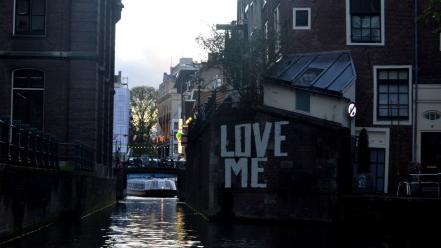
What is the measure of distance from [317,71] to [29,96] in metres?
13.4

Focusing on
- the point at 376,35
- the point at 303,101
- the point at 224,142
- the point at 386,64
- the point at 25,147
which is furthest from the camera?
the point at 376,35

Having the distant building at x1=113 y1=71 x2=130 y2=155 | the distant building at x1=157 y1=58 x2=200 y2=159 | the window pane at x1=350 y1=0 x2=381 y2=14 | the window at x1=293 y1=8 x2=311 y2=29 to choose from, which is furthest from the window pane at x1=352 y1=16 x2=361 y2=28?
the distant building at x1=157 y1=58 x2=200 y2=159

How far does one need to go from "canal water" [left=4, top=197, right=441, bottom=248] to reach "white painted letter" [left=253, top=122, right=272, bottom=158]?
2863 mm

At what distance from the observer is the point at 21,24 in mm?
35812

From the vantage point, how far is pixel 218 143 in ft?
99.0

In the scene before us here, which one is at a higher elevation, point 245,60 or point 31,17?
point 31,17

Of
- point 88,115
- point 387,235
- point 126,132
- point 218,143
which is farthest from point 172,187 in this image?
point 387,235

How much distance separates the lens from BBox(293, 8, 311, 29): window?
35.1 metres

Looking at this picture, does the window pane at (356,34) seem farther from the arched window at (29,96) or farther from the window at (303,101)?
the arched window at (29,96)

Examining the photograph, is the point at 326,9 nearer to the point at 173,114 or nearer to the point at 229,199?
the point at 229,199

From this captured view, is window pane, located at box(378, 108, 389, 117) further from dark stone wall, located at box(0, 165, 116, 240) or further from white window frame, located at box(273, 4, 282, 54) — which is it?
dark stone wall, located at box(0, 165, 116, 240)

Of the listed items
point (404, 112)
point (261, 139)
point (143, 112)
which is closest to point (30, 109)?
point (261, 139)

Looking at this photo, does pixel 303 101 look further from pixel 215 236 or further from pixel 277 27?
pixel 215 236

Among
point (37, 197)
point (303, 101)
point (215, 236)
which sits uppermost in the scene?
point (303, 101)
